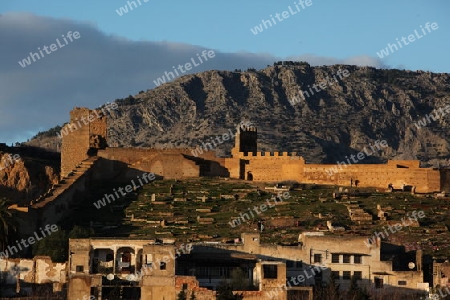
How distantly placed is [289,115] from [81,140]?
70.0m

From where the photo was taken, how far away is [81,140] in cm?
12075

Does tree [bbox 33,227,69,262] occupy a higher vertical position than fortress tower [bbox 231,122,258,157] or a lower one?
lower

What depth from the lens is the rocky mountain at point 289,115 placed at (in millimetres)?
173250

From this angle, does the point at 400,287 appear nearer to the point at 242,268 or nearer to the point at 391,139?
the point at 242,268

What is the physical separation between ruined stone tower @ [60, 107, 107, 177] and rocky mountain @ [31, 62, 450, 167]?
1675 inches

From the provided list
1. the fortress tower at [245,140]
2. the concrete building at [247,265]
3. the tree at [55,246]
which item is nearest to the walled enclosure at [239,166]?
the fortress tower at [245,140]

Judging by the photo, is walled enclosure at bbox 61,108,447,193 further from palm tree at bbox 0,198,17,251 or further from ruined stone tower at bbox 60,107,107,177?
palm tree at bbox 0,198,17,251

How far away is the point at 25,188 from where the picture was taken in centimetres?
13262

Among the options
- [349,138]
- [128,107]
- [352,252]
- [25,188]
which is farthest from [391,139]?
[352,252]

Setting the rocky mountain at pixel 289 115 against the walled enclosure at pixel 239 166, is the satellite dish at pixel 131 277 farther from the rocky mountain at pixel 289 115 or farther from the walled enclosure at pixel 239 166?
the rocky mountain at pixel 289 115

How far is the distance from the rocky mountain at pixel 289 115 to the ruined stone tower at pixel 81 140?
140 ft

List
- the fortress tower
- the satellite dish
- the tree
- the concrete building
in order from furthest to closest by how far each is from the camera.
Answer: the fortress tower, the tree, the satellite dish, the concrete building

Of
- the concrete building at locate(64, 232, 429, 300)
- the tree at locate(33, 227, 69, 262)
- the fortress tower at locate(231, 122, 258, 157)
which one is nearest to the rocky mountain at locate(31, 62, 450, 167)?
the fortress tower at locate(231, 122, 258, 157)

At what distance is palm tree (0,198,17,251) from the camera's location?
91.7 metres
